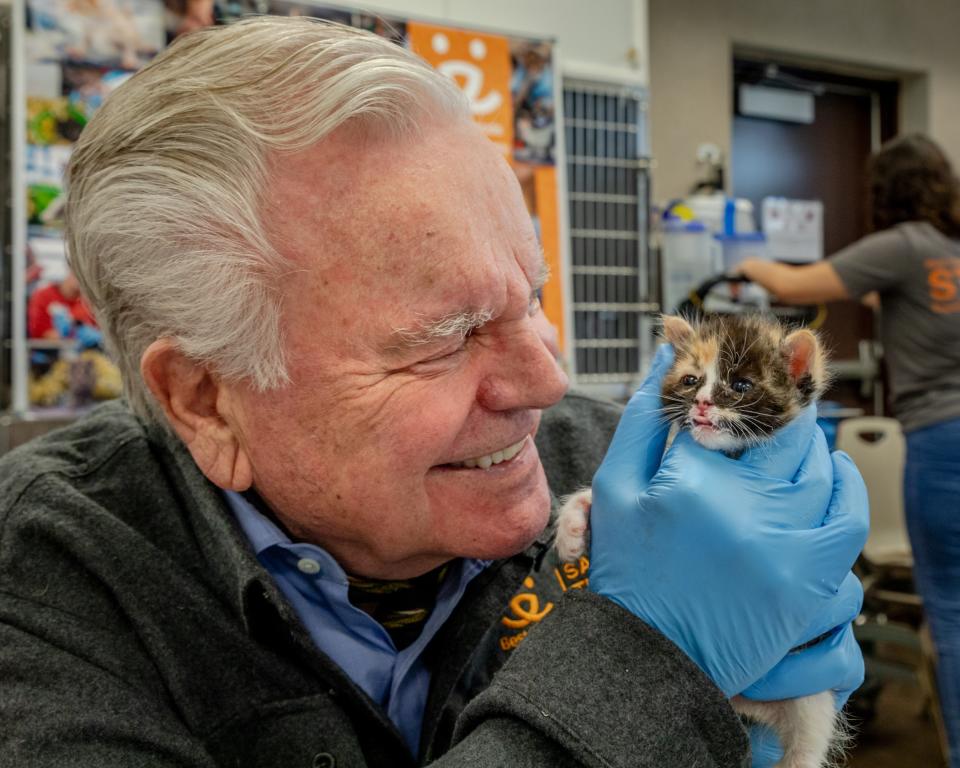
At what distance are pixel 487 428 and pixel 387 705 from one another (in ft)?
1.26

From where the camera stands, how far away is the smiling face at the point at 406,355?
0.85m

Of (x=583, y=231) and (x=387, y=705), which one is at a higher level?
(x=583, y=231)

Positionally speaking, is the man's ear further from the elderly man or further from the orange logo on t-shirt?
the orange logo on t-shirt

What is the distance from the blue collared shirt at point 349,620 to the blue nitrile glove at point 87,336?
111 cm

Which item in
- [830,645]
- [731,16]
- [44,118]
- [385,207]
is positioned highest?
[731,16]

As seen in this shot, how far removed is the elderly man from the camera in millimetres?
796

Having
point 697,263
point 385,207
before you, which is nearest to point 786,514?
point 385,207

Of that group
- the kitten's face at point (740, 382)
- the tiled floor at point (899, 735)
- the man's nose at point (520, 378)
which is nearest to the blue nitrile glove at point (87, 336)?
the man's nose at point (520, 378)

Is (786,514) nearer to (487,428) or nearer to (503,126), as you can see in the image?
(487,428)

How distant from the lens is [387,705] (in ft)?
3.29

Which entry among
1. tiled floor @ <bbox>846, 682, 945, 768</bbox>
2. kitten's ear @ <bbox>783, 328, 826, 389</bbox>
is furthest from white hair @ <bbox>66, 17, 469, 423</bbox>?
tiled floor @ <bbox>846, 682, 945, 768</bbox>

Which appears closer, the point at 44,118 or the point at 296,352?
the point at 296,352

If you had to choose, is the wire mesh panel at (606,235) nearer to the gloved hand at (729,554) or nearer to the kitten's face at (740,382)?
the kitten's face at (740,382)

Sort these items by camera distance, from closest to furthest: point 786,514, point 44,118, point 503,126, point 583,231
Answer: point 786,514, point 44,118, point 503,126, point 583,231
